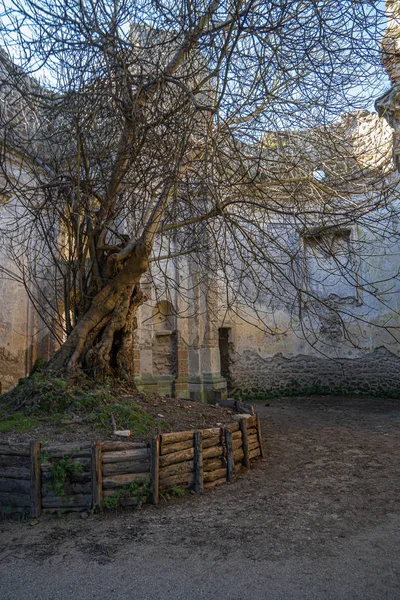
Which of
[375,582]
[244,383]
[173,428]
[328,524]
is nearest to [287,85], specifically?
[173,428]

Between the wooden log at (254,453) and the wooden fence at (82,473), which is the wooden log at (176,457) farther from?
the wooden log at (254,453)

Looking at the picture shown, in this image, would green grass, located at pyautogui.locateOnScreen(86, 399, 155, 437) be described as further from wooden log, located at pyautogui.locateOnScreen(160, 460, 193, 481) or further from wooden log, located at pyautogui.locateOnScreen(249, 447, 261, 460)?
wooden log, located at pyautogui.locateOnScreen(249, 447, 261, 460)

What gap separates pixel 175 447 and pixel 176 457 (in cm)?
9

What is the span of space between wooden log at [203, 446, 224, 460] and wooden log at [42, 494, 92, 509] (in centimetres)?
126

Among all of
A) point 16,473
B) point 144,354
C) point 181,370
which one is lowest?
point 16,473

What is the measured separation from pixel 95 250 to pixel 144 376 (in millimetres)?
5103

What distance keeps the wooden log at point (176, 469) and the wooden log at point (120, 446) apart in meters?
0.30

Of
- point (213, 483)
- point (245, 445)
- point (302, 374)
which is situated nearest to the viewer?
point (213, 483)

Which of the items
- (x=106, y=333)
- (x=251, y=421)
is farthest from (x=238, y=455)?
(x=106, y=333)

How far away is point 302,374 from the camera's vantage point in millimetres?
12391

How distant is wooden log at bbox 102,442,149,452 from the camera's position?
4.32 meters

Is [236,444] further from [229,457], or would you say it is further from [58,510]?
[58,510]

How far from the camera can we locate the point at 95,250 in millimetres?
6441

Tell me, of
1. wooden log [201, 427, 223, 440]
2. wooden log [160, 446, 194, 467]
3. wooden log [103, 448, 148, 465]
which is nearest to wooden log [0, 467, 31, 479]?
wooden log [103, 448, 148, 465]
